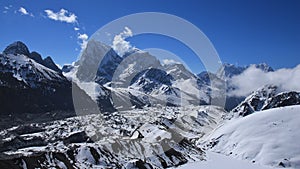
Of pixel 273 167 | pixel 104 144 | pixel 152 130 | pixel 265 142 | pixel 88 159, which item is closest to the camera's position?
pixel 88 159

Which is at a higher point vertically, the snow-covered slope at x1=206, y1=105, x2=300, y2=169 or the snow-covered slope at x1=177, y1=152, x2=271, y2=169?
the snow-covered slope at x1=206, y1=105, x2=300, y2=169

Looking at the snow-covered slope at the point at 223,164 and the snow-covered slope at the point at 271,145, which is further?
the snow-covered slope at the point at 271,145

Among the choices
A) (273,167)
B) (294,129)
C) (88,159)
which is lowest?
(88,159)

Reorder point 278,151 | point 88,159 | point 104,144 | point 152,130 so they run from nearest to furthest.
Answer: point 88,159 < point 104,144 < point 278,151 < point 152,130

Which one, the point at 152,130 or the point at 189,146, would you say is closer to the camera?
the point at 189,146

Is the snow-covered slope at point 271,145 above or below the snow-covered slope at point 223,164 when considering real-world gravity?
above

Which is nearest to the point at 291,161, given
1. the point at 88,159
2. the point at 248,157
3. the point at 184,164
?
the point at 248,157

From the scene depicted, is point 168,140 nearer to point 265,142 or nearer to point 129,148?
point 129,148

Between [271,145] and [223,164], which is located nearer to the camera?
[223,164]

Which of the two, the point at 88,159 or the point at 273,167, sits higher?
the point at 273,167

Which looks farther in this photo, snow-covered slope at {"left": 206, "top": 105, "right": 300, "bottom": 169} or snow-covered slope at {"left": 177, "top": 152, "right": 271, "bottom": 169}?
snow-covered slope at {"left": 206, "top": 105, "right": 300, "bottom": 169}

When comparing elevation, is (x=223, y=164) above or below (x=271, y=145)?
below
